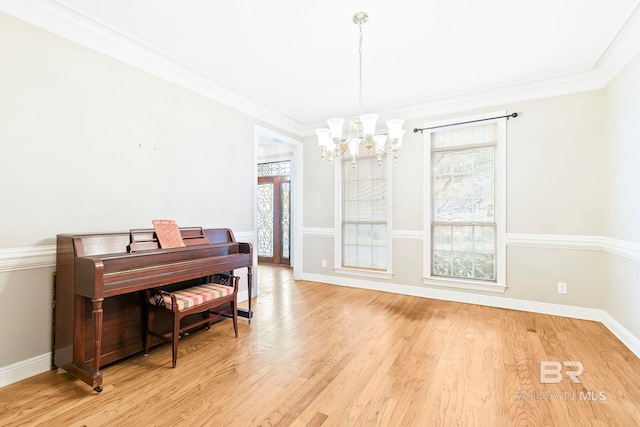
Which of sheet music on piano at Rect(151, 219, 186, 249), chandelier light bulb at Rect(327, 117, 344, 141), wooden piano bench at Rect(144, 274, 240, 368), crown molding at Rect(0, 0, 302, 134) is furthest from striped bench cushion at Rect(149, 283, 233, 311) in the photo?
crown molding at Rect(0, 0, 302, 134)

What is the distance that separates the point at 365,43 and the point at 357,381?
9.36 feet

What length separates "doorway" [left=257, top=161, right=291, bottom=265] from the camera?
6562mm

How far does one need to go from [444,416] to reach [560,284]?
2735mm

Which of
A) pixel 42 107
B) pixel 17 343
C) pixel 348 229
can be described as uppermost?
pixel 42 107

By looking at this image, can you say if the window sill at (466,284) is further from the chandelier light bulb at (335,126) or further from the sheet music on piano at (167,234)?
the sheet music on piano at (167,234)

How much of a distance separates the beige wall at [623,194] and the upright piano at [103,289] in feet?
12.6

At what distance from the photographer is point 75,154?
92.7 inches

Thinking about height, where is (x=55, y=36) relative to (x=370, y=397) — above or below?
above

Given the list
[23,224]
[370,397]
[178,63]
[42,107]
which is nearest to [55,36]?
[42,107]

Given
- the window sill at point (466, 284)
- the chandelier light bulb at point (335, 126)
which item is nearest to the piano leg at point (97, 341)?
the chandelier light bulb at point (335, 126)

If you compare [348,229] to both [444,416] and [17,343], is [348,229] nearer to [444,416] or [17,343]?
[444,416]

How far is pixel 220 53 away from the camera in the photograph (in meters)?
2.85

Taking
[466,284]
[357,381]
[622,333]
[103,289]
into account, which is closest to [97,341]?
[103,289]

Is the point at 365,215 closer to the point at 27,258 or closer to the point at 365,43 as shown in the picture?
the point at 365,43
